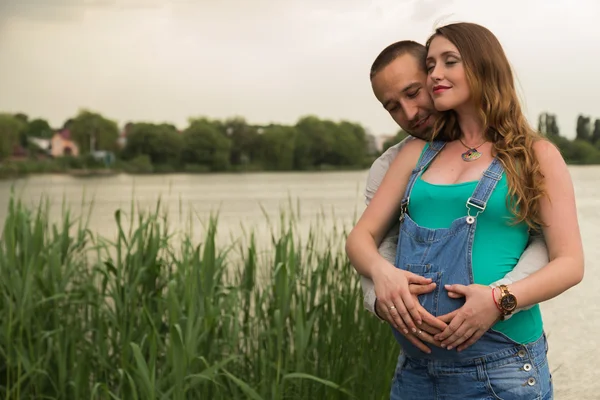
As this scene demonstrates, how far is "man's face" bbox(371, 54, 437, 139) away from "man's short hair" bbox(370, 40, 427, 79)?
0.4 inches

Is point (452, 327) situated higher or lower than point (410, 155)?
lower

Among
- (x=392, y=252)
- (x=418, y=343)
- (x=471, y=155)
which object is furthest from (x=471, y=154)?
(x=418, y=343)

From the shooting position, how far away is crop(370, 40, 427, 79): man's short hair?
153cm

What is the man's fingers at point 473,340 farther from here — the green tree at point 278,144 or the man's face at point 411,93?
the green tree at point 278,144

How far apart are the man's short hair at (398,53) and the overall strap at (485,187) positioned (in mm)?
327

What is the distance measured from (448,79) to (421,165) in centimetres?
16

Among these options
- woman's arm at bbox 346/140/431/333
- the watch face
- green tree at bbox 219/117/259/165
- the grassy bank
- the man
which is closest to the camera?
the watch face

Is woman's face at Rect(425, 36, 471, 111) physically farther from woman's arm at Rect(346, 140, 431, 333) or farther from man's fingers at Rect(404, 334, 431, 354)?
man's fingers at Rect(404, 334, 431, 354)

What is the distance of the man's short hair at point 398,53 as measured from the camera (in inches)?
60.2

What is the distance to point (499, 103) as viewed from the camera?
133 centimetres

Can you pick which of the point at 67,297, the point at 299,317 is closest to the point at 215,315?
the point at 299,317

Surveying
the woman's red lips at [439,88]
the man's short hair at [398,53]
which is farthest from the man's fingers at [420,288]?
the man's short hair at [398,53]

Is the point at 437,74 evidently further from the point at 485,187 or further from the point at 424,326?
the point at 424,326

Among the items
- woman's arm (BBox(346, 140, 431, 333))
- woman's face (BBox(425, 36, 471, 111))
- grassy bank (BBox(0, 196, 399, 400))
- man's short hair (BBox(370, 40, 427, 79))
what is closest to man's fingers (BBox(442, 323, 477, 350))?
woman's arm (BBox(346, 140, 431, 333))
